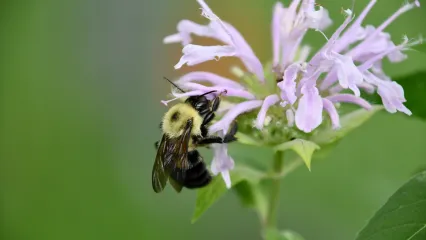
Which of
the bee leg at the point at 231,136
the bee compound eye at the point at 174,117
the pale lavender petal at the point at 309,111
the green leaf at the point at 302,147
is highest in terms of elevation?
the bee compound eye at the point at 174,117

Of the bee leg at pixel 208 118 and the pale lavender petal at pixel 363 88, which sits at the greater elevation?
the bee leg at pixel 208 118

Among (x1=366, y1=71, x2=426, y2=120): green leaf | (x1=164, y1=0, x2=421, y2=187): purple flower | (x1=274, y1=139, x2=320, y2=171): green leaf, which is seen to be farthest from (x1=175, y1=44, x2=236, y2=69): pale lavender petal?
(x1=366, y1=71, x2=426, y2=120): green leaf

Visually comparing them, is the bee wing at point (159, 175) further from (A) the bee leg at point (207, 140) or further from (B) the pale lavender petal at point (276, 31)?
(B) the pale lavender petal at point (276, 31)

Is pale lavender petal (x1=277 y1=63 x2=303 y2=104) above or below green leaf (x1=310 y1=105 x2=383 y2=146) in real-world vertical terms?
above

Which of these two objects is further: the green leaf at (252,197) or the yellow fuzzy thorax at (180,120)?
the green leaf at (252,197)

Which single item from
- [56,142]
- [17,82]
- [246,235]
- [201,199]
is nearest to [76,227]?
[56,142]

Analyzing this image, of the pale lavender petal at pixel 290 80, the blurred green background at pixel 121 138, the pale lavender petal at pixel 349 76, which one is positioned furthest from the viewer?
the blurred green background at pixel 121 138

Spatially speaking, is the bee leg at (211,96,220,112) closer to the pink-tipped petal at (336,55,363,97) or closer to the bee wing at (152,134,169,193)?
the bee wing at (152,134,169,193)

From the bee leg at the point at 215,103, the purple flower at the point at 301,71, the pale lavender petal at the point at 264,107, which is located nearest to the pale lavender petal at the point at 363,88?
the purple flower at the point at 301,71
